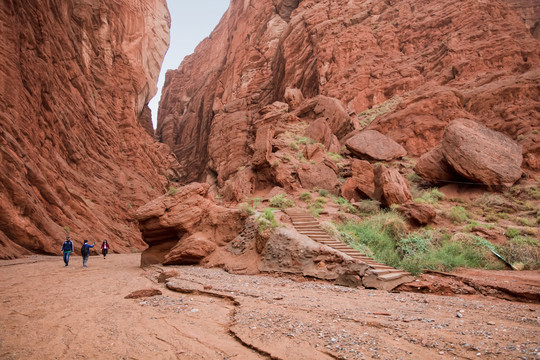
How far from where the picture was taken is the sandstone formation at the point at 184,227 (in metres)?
10.9

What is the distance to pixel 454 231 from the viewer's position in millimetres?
11273

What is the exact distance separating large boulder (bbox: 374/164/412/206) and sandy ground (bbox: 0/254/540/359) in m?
7.23

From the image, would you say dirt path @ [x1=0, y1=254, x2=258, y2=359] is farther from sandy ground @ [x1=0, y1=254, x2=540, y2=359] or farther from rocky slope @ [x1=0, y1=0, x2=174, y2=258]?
rocky slope @ [x1=0, y1=0, x2=174, y2=258]

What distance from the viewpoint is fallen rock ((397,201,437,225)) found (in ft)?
38.6

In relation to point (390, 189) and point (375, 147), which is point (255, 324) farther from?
point (375, 147)

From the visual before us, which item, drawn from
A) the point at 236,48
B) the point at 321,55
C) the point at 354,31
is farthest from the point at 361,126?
the point at 236,48

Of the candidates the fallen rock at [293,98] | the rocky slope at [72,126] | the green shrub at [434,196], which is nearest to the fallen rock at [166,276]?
the rocky slope at [72,126]

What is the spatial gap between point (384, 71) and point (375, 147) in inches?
614

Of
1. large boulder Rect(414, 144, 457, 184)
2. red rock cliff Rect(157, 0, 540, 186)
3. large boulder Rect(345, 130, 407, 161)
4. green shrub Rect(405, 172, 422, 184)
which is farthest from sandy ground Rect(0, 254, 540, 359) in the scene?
red rock cliff Rect(157, 0, 540, 186)

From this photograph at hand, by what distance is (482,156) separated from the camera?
14.6 m

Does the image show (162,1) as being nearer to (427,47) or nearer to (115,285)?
(427,47)

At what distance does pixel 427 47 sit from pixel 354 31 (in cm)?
882

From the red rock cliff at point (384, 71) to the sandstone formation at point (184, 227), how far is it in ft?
36.5

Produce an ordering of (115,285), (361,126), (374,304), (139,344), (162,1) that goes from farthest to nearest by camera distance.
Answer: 1. (162,1)
2. (361,126)
3. (115,285)
4. (374,304)
5. (139,344)
